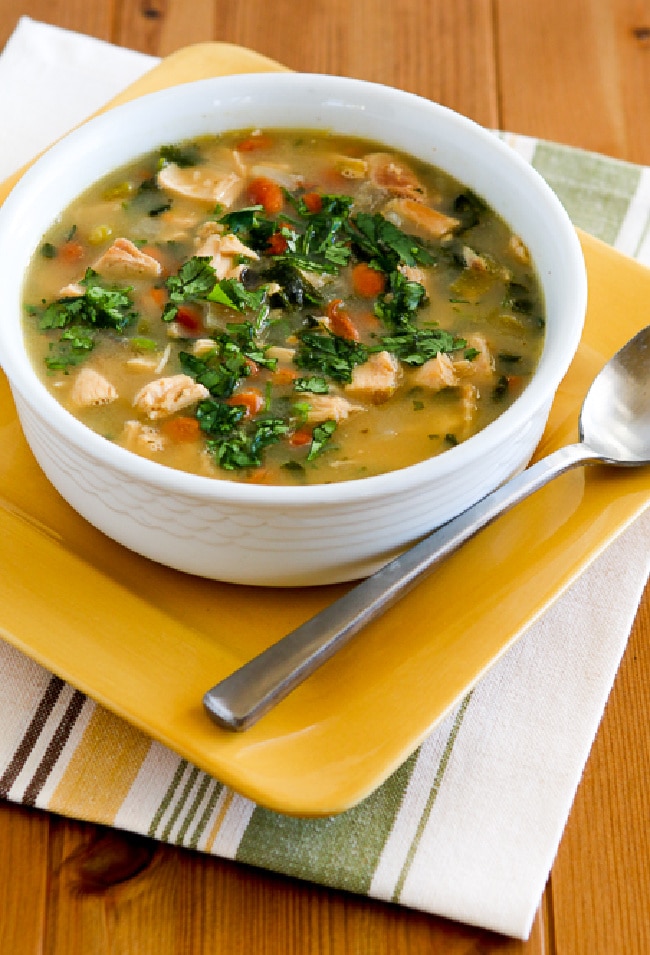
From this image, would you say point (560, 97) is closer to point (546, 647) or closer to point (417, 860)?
point (546, 647)

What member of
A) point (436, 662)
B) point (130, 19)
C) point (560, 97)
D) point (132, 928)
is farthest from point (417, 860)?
point (130, 19)

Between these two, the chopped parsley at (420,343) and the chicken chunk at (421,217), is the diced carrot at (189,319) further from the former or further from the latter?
the chicken chunk at (421,217)

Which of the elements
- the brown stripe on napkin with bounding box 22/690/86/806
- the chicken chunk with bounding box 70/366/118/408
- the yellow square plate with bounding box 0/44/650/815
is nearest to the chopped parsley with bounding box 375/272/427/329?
the yellow square plate with bounding box 0/44/650/815

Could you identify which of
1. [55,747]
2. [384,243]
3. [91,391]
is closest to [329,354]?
[384,243]

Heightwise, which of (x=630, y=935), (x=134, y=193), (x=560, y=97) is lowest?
(x=630, y=935)

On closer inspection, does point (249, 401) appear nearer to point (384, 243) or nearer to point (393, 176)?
point (384, 243)

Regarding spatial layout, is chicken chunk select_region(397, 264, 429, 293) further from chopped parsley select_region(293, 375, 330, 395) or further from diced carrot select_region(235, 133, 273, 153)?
diced carrot select_region(235, 133, 273, 153)

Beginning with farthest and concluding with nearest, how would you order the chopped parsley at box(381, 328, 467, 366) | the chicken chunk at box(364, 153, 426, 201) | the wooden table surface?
the chicken chunk at box(364, 153, 426, 201), the chopped parsley at box(381, 328, 467, 366), the wooden table surface
